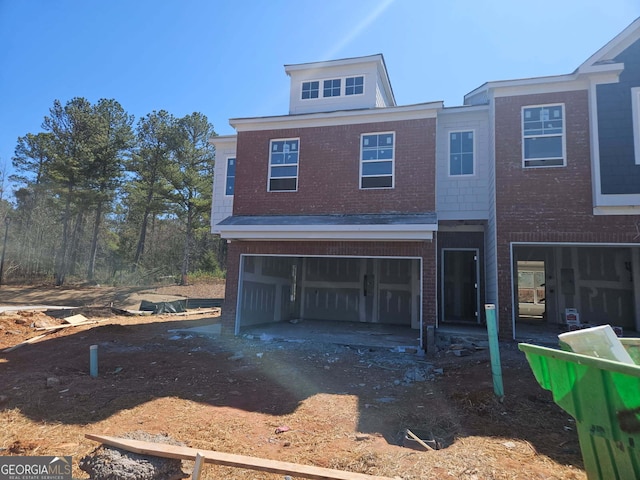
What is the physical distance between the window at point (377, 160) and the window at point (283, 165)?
84.4 inches

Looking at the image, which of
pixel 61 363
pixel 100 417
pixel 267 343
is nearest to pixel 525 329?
pixel 267 343

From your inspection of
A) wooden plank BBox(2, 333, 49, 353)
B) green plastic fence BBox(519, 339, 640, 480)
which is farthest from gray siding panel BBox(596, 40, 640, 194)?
wooden plank BBox(2, 333, 49, 353)

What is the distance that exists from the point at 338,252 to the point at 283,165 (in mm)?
3574

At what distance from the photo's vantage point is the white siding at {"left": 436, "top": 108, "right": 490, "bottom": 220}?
1175cm

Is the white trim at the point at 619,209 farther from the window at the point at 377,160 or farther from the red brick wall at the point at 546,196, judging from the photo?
the window at the point at 377,160

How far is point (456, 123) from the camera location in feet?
39.5

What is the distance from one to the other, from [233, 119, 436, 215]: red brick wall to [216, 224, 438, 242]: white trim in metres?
1.21

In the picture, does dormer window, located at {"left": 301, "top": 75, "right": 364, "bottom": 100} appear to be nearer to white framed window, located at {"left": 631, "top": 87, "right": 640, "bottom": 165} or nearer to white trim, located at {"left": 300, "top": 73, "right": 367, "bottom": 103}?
white trim, located at {"left": 300, "top": 73, "right": 367, "bottom": 103}

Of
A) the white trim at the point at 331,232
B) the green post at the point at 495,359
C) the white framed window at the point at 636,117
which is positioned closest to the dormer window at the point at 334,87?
the white trim at the point at 331,232

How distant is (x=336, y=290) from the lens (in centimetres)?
1575

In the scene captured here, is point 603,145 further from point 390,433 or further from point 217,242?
point 217,242

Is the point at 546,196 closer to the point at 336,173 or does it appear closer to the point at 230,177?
the point at 336,173

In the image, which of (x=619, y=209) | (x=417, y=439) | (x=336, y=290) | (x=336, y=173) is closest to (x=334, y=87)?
(x=336, y=173)

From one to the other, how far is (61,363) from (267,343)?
4.88m
